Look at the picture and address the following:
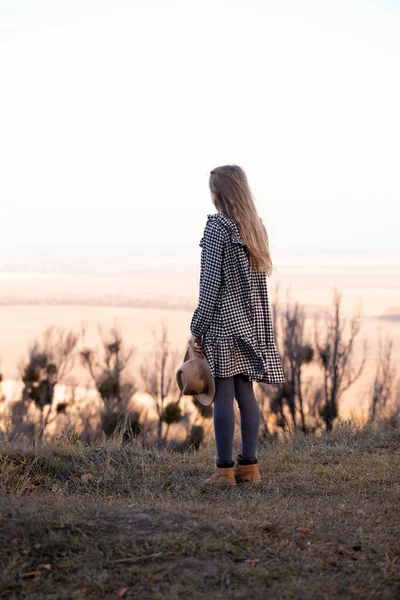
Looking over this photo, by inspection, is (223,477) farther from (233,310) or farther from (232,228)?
(232,228)

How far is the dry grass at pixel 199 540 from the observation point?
3338 millimetres

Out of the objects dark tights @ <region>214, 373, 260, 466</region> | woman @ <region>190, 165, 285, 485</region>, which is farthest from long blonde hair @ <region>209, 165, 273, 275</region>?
dark tights @ <region>214, 373, 260, 466</region>

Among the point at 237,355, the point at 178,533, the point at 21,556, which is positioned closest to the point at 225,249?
the point at 237,355

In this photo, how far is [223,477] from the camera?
5617 mm

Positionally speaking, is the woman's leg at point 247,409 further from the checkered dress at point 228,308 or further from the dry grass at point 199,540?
the dry grass at point 199,540

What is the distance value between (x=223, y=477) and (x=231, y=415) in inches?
19.1

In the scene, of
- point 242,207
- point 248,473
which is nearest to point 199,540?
point 248,473

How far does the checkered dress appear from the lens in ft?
18.0

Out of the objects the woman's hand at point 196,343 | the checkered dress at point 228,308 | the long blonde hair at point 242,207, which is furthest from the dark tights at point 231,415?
the long blonde hair at point 242,207

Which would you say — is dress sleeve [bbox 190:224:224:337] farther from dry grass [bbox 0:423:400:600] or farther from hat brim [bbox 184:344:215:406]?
dry grass [bbox 0:423:400:600]

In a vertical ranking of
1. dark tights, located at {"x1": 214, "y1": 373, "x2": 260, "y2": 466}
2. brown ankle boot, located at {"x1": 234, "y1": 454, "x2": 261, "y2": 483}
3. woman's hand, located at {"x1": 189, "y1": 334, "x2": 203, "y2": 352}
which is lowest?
brown ankle boot, located at {"x1": 234, "y1": 454, "x2": 261, "y2": 483}

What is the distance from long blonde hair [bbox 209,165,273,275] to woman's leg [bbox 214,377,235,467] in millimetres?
923

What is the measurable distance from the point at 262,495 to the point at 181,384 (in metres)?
1.09

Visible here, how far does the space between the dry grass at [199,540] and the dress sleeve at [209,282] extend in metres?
1.24
